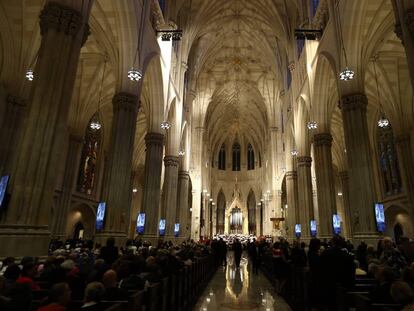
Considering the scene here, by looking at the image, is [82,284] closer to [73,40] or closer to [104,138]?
[73,40]

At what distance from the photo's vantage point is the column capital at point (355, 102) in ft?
40.1

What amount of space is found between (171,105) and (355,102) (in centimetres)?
1251

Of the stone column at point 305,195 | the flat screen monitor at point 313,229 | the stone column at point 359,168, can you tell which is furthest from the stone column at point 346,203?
the stone column at point 359,168

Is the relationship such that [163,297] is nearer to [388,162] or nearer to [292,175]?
[292,175]

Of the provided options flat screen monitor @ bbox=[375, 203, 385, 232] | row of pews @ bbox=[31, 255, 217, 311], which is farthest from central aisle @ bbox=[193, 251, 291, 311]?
flat screen monitor @ bbox=[375, 203, 385, 232]

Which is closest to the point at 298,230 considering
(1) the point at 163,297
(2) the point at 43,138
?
(1) the point at 163,297

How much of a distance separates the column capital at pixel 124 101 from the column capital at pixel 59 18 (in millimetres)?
4458

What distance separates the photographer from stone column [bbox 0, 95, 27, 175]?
13.4m

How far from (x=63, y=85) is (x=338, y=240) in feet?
24.4

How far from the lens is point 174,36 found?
53.5 ft

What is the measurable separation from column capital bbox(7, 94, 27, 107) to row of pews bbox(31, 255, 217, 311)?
12.2 meters

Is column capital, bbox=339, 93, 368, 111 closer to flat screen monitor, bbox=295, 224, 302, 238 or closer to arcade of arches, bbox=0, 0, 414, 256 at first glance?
arcade of arches, bbox=0, 0, 414, 256

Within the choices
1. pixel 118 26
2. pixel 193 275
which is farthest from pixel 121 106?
pixel 193 275

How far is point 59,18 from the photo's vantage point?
776 centimetres
